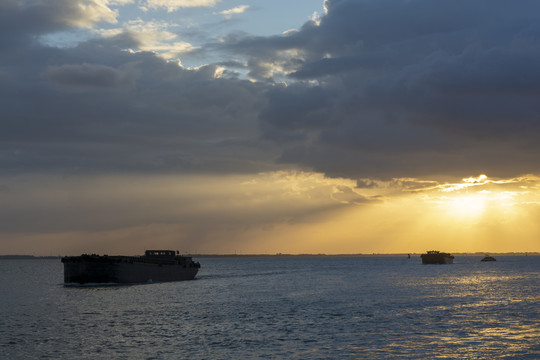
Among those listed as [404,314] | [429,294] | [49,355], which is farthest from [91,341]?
[429,294]

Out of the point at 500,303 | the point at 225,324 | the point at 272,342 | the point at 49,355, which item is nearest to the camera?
the point at 49,355

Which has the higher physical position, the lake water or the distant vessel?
the distant vessel

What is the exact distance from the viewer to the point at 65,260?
109 m

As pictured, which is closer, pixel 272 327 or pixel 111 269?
pixel 272 327

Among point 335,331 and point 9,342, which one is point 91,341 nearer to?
point 9,342

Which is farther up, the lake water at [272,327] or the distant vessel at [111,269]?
the distant vessel at [111,269]

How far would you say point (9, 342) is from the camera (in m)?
41.9

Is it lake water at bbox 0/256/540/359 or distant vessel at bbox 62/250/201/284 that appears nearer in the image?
lake water at bbox 0/256/540/359

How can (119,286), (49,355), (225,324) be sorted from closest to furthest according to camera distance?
(49,355), (225,324), (119,286)

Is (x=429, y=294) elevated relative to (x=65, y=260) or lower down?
lower down

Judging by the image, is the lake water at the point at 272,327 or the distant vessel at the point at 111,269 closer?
the lake water at the point at 272,327

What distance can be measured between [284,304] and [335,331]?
2602 centimetres

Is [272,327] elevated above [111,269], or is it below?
below

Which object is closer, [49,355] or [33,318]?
Result: [49,355]
